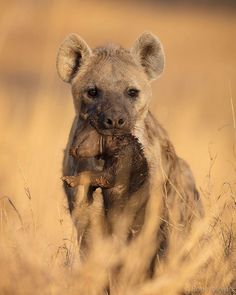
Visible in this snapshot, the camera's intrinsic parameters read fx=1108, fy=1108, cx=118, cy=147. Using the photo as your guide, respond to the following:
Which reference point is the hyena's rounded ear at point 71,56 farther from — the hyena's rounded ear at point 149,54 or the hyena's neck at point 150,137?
the hyena's neck at point 150,137

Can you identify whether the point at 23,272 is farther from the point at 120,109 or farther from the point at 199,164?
the point at 199,164

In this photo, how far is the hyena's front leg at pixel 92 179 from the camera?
5.47m

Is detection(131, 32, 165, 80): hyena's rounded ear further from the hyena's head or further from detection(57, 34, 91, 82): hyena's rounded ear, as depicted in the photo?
detection(57, 34, 91, 82): hyena's rounded ear

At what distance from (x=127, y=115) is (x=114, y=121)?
31 cm

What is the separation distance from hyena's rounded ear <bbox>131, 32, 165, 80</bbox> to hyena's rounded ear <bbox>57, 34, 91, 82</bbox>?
1.12 ft

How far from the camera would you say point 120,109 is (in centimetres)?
667

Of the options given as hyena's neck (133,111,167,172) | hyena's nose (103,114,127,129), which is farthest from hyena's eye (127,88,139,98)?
hyena's nose (103,114,127,129)

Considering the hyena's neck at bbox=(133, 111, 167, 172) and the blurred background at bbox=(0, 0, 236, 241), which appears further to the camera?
the blurred background at bbox=(0, 0, 236, 241)

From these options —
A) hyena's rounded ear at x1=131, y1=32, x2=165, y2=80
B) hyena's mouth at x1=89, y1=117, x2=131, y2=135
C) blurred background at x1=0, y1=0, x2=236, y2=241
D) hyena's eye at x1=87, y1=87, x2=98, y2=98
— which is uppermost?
hyena's rounded ear at x1=131, y1=32, x2=165, y2=80

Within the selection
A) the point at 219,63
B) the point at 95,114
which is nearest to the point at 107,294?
the point at 95,114

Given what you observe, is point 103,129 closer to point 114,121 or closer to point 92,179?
point 114,121

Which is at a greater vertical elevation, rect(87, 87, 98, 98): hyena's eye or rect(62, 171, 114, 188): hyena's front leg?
rect(87, 87, 98, 98): hyena's eye

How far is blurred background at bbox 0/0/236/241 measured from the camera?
8039 millimetres

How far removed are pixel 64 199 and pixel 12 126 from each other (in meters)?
3.26
